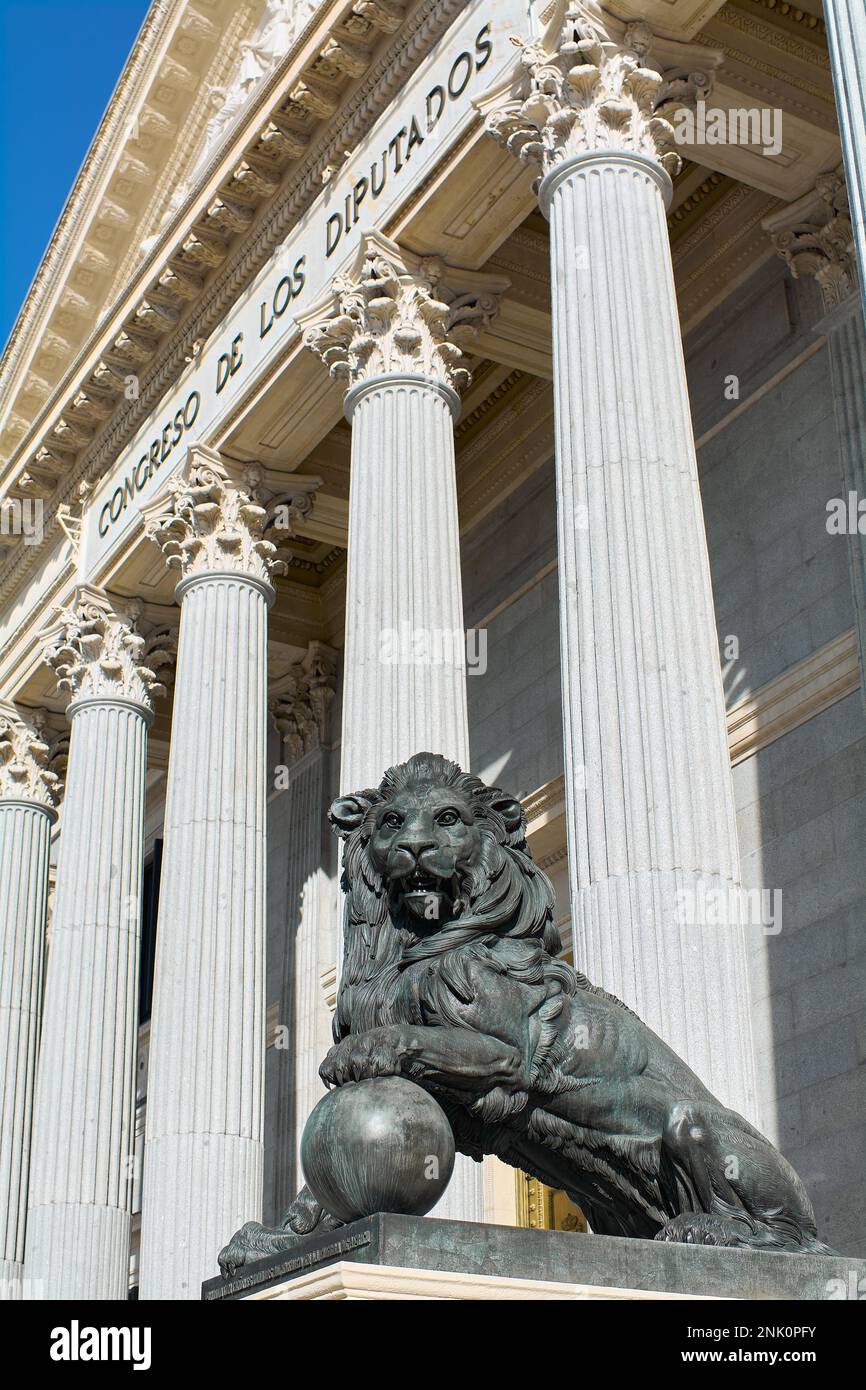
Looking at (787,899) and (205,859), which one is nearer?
(787,899)

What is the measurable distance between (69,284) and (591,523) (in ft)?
58.9

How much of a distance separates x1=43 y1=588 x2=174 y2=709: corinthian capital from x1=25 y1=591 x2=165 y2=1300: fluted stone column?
0.02 metres

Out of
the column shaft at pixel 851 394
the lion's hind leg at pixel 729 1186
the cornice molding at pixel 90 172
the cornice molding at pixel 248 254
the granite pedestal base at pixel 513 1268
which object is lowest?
the granite pedestal base at pixel 513 1268

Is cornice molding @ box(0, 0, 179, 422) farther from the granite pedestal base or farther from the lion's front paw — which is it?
the granite pedestal base

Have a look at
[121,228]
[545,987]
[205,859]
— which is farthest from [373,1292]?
[121,228]

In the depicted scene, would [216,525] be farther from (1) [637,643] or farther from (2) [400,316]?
(1) [637,643]

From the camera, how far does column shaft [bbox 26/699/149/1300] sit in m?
20.2

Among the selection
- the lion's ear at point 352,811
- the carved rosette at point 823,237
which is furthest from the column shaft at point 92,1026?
the lion's ear at point 352,811

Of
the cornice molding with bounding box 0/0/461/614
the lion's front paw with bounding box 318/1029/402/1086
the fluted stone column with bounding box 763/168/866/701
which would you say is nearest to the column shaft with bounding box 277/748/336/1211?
the cornice molding with bounding box 0/0/461/614

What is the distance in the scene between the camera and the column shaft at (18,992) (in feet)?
78.2

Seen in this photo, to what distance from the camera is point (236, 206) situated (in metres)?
20.9

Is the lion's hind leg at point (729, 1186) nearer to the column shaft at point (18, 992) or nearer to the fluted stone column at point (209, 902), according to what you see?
the fluted stone column at point (209, 902)

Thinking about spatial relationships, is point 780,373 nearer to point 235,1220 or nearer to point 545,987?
point 235,1220

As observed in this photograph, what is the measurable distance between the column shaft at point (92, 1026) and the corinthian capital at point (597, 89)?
10.7 meters
